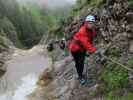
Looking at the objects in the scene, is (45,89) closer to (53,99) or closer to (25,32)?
(53,99)

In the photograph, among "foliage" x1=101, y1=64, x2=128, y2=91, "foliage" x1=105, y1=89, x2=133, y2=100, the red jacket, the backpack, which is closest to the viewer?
"foliage" x1=105, y1=89, x2=133, y2=100

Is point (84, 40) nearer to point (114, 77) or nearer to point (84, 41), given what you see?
point (84, 41)

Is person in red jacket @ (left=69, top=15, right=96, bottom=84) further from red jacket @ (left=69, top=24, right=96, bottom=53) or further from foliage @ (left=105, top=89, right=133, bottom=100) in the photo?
foliage @ (left=105, top=89, right=133, bottom=100)

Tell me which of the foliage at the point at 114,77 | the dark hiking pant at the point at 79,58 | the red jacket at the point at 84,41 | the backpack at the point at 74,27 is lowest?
the backpack at the point at 74,27

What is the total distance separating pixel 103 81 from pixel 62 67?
616 centimetres

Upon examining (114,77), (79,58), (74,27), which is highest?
(79,58)

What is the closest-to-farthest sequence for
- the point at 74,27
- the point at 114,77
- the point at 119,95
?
the point at 119,95 < the point at 114,77 < the point at 74,27

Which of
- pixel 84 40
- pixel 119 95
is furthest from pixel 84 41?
pixel 119 95

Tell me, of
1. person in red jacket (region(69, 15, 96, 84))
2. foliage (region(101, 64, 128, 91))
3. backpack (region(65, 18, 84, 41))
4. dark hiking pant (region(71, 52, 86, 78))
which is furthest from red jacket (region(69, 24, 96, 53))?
backpack (region(65, 18, 84, 41))

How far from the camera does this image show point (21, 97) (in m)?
15.5

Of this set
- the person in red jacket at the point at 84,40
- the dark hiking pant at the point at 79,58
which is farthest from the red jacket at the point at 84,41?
the dark hiking pant at the point at 79,58

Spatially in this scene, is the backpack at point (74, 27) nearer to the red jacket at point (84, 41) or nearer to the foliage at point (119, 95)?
the red jacket at point (84, 41)

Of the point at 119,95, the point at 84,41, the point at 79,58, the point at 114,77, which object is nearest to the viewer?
the point at 119,95

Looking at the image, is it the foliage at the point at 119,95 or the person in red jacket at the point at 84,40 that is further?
the person in red jacket at the point at 84,40
